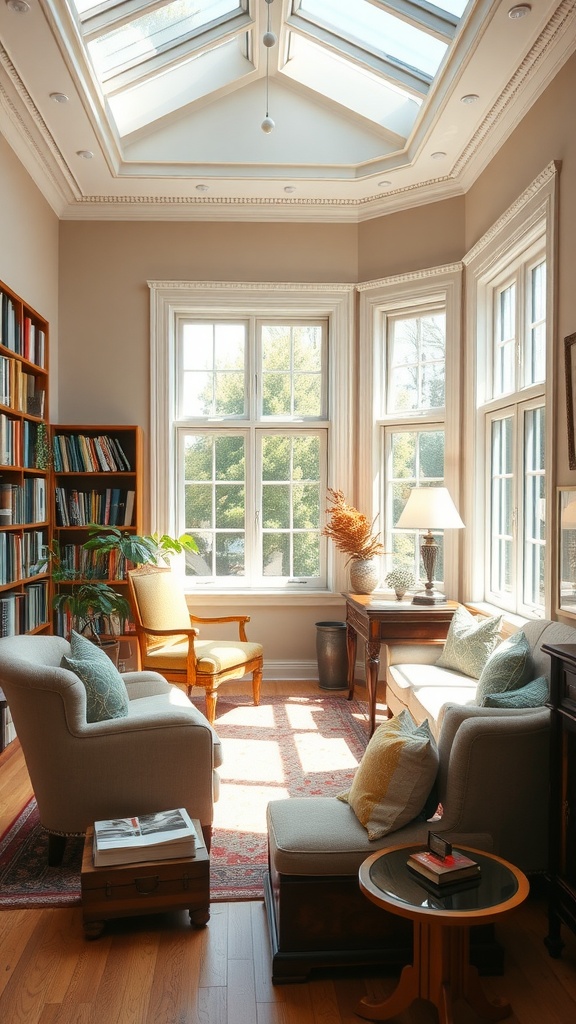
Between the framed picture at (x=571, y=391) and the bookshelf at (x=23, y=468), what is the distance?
295 centimetres

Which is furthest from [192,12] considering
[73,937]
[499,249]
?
[73,937]

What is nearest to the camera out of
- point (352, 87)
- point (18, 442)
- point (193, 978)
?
point (193, 978)

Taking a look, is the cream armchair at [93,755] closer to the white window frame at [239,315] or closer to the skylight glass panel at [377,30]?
the white window frame at [239,315]

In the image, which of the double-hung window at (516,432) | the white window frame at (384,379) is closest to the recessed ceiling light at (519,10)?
the double-hung window at (516,432)

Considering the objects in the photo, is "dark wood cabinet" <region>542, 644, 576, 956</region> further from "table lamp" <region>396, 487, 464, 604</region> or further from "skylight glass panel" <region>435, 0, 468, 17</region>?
"skylight glass panel" <region>435, 0, 468, 17</region>

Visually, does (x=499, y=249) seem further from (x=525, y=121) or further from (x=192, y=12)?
(x=192, y=12)

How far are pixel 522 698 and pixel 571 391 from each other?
60.1 inches

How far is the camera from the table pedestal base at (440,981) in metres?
2.06

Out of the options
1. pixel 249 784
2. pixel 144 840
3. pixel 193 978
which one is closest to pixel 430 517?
pixel 249 784

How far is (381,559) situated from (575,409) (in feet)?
8.82

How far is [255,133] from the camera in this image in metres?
5.66

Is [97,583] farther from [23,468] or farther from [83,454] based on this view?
[23,468]

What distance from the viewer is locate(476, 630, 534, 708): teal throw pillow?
3234 mm

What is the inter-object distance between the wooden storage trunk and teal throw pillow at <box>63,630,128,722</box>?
0.61 metres
